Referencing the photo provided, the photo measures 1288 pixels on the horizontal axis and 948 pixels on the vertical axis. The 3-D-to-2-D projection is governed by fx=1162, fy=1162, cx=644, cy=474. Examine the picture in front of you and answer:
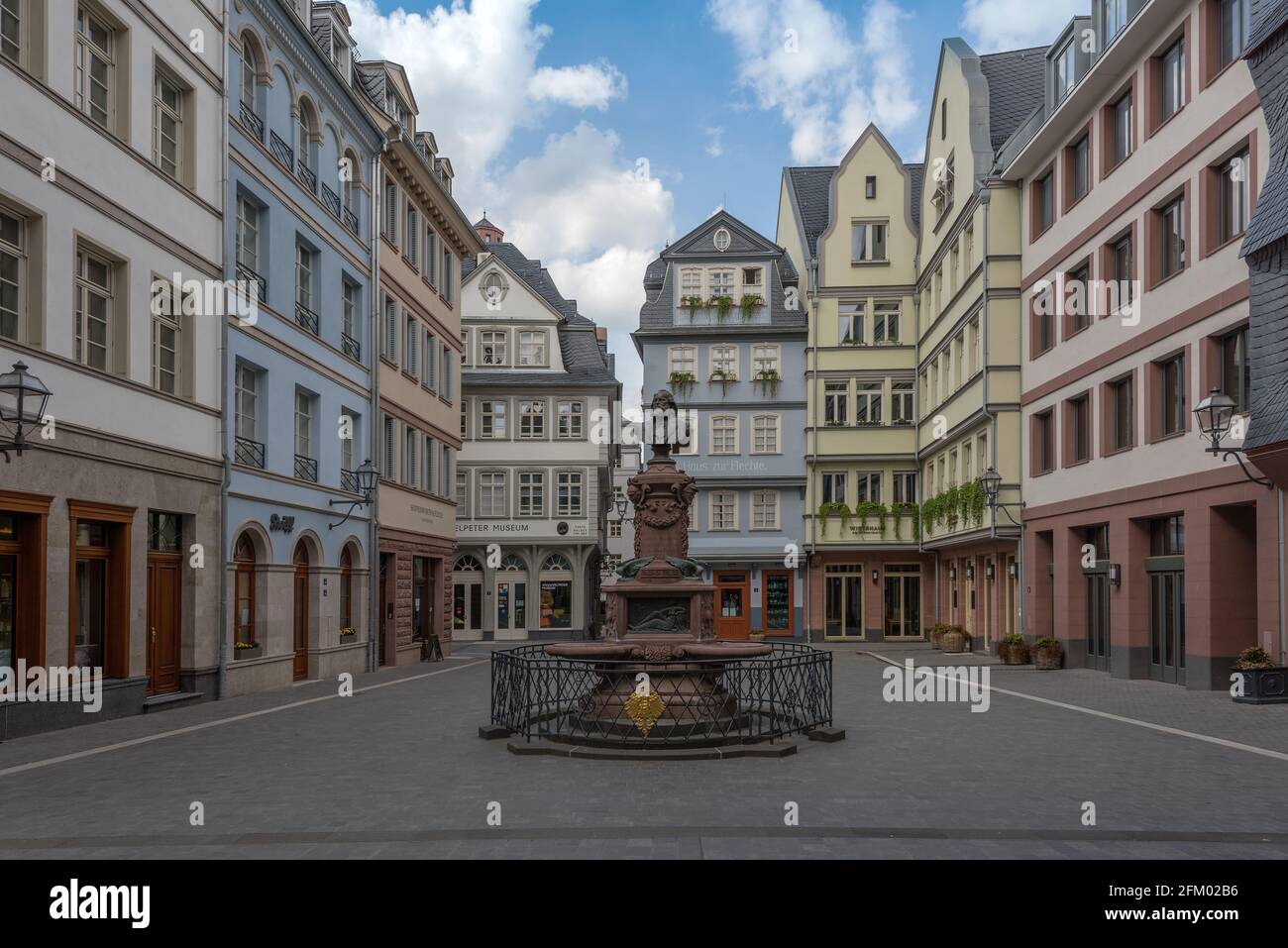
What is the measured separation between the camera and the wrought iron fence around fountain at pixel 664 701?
13.3 metres

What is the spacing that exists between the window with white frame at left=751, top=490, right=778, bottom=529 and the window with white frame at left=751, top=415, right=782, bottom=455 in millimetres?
1639

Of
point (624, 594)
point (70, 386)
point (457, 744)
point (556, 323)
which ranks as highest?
point (556, 323)

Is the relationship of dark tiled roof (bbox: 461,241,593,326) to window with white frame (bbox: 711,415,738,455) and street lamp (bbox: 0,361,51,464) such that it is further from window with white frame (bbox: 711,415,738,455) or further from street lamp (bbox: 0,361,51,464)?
street lamp (bbox: 0,361,51,464)

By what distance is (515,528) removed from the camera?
47469 millimetres

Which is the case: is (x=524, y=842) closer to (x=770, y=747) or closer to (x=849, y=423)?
(x=770, y=747)

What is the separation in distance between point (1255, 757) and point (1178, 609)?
415 inches

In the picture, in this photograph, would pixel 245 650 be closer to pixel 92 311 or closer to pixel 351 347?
pixel 92 311

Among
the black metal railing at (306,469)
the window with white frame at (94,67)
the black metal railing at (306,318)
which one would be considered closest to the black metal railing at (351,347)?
the black metal railing at (306,318)

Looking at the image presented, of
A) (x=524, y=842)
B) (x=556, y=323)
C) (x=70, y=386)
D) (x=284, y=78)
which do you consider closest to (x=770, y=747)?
(x=524, y=842)

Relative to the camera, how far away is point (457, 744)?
1420 centimetres

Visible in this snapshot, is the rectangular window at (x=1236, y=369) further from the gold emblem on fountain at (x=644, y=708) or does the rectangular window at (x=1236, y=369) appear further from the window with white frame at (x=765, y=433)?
the window with white frame at (x=765, y=433)

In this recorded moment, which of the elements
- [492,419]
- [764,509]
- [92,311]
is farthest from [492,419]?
[92,311]

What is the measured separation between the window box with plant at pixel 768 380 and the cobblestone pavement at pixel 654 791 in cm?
2862

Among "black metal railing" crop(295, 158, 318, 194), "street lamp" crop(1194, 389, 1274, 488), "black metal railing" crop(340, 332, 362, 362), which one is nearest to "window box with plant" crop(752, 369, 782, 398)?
"black metal railing" crop(340, 332, 362, 362)
